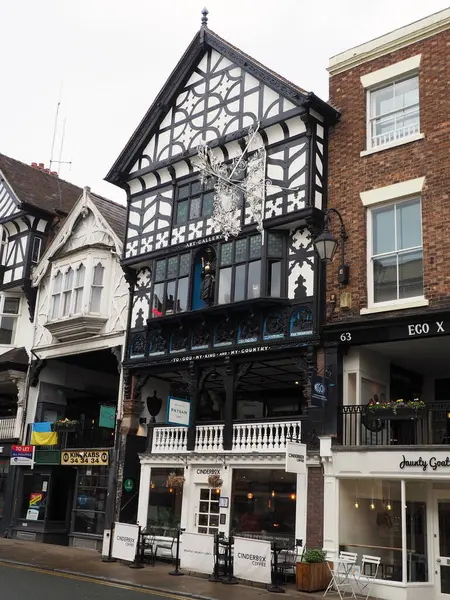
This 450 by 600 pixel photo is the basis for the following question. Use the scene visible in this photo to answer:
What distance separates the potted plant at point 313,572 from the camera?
1357 centimetres

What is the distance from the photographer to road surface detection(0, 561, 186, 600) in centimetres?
1194

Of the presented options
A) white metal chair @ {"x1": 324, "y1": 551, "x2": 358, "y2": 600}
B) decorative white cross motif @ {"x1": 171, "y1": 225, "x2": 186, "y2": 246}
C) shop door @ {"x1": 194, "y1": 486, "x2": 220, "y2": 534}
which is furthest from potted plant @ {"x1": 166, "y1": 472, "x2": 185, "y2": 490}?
decorative white cross motif @ {"x1": 171, "y1": 225, "x2": 186, "y2": 246}

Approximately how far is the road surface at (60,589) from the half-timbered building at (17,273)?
31.4 feet

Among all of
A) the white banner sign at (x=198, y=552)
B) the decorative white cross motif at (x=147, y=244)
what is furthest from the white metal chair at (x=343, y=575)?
the decorative white cross motif at (x=147, y=244)

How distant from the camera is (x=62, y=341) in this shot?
23.1m

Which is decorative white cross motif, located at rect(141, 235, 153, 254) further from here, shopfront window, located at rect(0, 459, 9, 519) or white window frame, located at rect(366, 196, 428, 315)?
shopfront window, located at rect(0, 459, 9, 519)

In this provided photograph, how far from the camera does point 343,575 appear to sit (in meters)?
13.6

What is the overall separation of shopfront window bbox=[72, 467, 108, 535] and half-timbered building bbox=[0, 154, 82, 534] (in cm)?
334

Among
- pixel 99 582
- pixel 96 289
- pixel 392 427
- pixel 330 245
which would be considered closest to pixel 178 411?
pixel 99 582

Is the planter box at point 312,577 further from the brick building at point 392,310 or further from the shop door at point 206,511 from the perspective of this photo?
the shop door at point 206,511

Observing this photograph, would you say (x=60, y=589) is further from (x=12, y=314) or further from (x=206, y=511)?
(x=12, y=314)

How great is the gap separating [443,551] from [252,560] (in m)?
3.88

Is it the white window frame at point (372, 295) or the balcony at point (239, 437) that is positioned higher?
the white window frame at point (372, 295)

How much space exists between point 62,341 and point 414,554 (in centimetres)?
1376
